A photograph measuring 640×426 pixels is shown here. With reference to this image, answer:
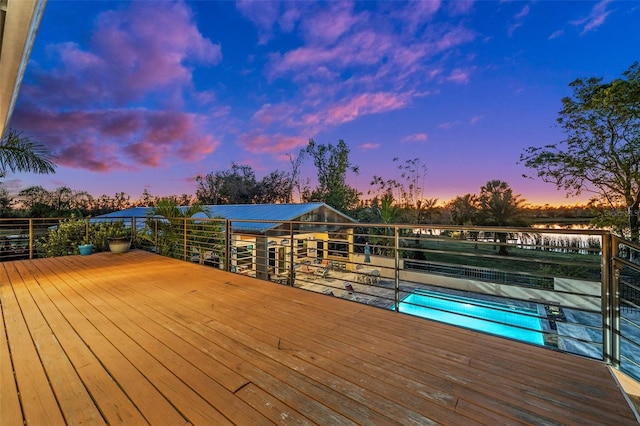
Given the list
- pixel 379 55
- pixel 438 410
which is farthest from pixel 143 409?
pixel 379 55

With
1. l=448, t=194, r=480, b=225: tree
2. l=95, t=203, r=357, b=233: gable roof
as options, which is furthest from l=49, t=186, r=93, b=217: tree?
l=448, t=194, r=480, b=225: tree

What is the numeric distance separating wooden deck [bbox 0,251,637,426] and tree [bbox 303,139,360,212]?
57.1ft

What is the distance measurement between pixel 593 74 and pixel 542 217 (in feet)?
31.1

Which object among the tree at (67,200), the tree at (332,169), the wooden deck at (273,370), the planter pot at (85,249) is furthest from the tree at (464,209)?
the tree at (67,200)

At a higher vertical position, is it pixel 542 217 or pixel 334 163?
pixel 334 163

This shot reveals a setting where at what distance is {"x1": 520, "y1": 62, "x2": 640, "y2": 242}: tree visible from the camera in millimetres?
8688

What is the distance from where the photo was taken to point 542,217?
16.4 metres

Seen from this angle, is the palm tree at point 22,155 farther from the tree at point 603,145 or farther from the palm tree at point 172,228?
the tree at point 603,145

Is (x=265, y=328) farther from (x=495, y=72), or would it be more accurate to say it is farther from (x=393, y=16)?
(x=495, y=72)

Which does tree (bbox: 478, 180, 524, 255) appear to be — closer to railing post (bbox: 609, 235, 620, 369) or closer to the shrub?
railing post (bbox: 609, 235, 620, 369)

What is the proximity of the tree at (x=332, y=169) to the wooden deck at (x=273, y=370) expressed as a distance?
1740 cm

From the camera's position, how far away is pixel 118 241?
6.18 metres

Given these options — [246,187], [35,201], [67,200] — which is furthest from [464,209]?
[67,200]

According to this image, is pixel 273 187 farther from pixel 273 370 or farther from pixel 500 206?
pixel 273 370
